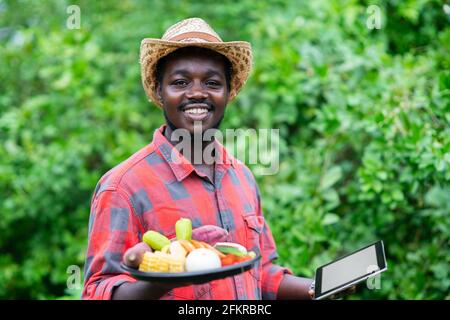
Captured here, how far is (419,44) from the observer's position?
14.1ft

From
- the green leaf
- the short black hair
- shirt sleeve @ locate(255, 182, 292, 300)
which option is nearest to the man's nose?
the short black hair

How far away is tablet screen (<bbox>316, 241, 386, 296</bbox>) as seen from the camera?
1902 millimetres

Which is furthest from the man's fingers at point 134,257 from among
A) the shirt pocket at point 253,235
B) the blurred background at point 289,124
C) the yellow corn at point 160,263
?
the blurred background at point 289,124

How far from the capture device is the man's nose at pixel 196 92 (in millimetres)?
1962

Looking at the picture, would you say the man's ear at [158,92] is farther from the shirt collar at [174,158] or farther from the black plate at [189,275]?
the black plate at [189,275]

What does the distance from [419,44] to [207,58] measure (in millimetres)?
2755

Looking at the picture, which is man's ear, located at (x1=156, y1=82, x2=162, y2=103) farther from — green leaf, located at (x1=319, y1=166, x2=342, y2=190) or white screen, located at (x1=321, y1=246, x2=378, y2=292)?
green leaf, located at (x1=319, y1=166, x2=342, y2=190)

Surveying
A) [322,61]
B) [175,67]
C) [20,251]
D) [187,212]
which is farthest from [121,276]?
[20,251]

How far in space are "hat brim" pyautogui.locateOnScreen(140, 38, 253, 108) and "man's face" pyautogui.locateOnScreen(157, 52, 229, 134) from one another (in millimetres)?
48

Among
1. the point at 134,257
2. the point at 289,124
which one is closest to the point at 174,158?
the point at 134,257

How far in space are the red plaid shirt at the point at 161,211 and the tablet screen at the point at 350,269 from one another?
24 cm

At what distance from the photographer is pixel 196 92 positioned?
1962 millimetres

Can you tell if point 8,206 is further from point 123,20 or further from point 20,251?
point 123,20

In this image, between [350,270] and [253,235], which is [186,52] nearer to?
[253,235]
